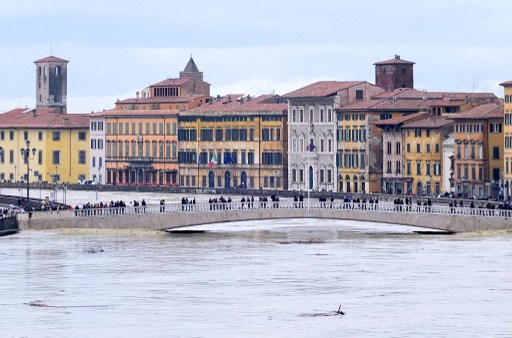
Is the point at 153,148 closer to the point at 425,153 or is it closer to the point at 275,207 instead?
the point at 425,153

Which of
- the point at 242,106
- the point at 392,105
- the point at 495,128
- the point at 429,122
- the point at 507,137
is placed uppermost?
the point at 242,106

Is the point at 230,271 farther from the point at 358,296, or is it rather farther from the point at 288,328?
the point at 288,328

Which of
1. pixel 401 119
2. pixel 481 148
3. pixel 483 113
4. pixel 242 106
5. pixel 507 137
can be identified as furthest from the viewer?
pixel 242 106

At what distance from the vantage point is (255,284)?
344 ft

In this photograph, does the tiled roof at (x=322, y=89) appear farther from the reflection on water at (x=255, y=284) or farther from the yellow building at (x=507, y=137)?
the reflection on water at (x=255, y=284)

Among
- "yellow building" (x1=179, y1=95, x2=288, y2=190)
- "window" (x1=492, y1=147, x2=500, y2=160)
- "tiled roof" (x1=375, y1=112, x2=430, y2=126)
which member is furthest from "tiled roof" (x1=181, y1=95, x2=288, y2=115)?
"window" (x1=492, y1=147, x2=500, y2=160)

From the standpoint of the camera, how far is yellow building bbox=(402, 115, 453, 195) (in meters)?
166

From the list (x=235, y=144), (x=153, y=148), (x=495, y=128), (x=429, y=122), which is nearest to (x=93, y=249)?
(x=495, y=128)

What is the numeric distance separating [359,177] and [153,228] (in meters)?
46.5

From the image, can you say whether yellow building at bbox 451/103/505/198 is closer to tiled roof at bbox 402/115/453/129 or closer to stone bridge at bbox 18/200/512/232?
tiled roof at bbox 402/115/453/129

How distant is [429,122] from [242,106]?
24.2 m

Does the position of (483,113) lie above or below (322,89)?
below

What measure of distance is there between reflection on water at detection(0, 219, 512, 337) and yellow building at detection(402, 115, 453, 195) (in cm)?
2972

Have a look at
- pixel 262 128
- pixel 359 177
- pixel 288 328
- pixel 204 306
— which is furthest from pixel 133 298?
pixel 262 128
